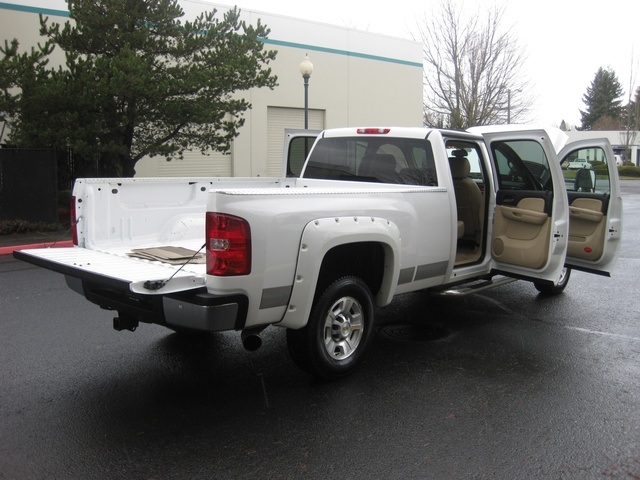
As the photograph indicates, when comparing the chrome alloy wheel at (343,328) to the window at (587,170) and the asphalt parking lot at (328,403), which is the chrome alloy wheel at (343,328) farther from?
the window at (587,170)

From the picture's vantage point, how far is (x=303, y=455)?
3.50 metres

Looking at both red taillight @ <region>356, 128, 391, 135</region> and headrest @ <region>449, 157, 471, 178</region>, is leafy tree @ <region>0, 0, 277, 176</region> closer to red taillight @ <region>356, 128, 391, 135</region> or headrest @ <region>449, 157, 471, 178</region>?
red taillight @ <region>356, 128, 391, 135</region>

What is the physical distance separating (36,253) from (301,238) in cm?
219

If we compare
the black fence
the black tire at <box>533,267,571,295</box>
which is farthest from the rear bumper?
the black fence

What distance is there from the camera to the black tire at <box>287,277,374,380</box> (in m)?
4.34

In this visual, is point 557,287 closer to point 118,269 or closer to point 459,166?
point 459,166

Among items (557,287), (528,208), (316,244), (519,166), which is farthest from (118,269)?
(557,287)

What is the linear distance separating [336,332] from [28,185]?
37.8 feet

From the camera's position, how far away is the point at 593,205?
6672 millimetres

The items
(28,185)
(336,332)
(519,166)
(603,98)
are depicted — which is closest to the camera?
(336,332)

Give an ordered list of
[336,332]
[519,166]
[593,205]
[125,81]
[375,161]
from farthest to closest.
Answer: [125,81]
[593,205]
[519,166]
[375,161]
[336,332]

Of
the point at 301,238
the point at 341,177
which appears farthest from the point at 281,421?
the point at 341,177

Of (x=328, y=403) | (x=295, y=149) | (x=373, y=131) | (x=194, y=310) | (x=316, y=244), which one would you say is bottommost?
(x=328, y=403)

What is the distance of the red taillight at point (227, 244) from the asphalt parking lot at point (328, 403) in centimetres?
107
